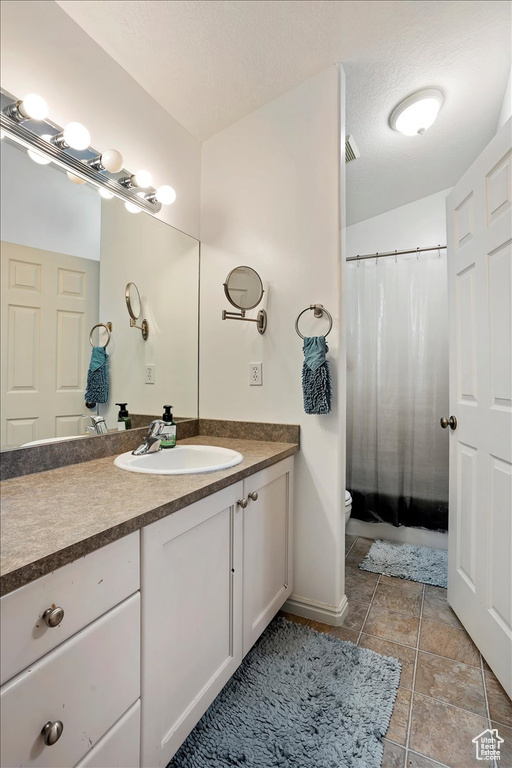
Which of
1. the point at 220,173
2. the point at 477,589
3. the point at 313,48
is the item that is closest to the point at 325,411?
the point at 477,589

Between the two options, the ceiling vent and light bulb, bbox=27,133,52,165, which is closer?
light bulb, bbox=27,133,52,165

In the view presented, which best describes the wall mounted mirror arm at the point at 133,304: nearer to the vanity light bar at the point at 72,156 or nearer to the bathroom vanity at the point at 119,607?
the vanity light bar at the point at 72,156

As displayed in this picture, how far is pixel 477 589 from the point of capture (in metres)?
1.48

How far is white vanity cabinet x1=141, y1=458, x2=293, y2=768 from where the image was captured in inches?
33.8

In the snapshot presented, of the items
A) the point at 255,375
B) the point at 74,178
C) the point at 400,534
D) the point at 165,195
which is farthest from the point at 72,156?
the point at 400,534

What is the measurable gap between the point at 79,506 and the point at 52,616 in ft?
0.87

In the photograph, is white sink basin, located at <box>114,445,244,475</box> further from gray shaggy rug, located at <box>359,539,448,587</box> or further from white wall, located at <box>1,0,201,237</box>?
gray shaggy rug, located at <box>359,539,448,587</box>

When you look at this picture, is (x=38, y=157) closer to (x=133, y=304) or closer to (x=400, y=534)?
(x=133, y=304)

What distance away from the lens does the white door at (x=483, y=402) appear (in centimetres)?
130

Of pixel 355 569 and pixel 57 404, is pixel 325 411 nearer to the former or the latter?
pixel 57 404

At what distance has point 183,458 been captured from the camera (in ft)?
5.00

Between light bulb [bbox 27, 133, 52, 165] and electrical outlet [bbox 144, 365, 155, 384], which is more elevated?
light bulb [bbox 27, 133, 52, 165]

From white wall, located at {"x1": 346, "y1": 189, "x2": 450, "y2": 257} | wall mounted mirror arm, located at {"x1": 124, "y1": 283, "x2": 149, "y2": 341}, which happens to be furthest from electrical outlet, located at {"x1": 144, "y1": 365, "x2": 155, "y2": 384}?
white wall, located at {"x1": 346, "y1": 189, "x2": 450, "y2": 257}

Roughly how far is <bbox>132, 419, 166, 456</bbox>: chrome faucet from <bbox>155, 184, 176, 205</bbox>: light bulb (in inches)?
38.2
